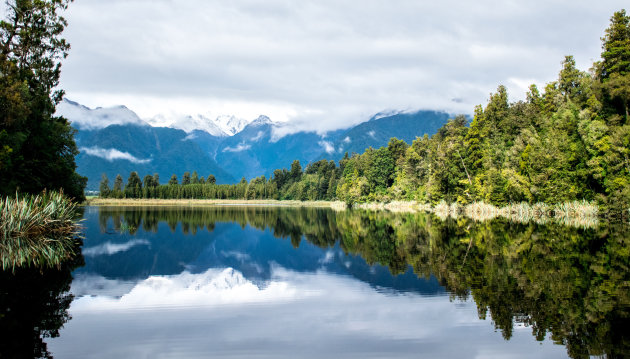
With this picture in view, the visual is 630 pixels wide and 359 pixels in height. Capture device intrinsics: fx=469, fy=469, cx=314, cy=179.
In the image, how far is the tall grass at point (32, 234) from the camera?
1942 cm

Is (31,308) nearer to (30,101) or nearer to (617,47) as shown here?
(30,101)

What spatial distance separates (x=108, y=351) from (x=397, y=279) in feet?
34.3

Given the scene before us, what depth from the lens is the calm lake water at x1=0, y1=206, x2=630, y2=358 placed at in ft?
30.9

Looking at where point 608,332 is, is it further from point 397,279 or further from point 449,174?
point 449,174

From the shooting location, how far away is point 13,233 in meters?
24.2

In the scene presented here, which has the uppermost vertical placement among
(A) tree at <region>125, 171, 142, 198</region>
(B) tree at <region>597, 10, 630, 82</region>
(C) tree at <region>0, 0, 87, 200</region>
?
(B) tree at <region>597, 10, 630, 82</region>

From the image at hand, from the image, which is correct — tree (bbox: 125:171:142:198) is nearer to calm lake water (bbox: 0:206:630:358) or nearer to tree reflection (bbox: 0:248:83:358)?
calm lake water (bbox: 0:206:630:358)

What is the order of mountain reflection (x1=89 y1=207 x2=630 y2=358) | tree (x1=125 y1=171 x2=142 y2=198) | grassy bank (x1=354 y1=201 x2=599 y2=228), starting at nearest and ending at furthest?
mountain reflection (x1=89 y1=207 x2=630 y2=358) < grassy bank (x1=354 y1=201 x2=599 y2=228) < tree (x1=125 y1=171 x2=142 y2=198)

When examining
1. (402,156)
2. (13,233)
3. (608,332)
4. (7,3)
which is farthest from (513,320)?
(402,156)

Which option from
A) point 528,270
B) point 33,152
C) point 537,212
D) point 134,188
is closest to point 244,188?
point 134,188

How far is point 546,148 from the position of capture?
163 ft

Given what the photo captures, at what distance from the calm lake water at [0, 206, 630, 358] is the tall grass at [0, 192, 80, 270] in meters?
1.50

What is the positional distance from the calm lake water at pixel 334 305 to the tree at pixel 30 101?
1055 cm

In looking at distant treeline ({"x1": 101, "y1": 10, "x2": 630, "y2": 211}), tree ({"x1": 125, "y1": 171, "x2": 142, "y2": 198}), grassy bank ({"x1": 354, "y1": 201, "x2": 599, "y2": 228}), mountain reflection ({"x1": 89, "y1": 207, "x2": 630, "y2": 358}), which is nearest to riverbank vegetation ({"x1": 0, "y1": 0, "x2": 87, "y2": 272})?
mountain reflection ({"x1": 89, "y1": 207, "x2": 630, "y2": 358})
